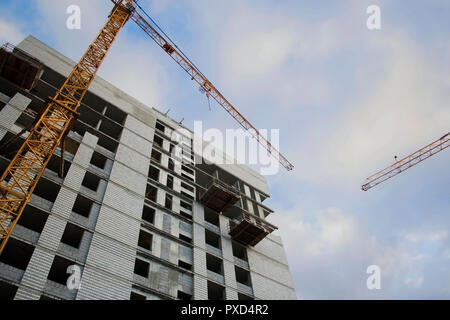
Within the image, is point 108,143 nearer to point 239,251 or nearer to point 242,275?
point 239,251

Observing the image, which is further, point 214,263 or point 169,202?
point 169,202

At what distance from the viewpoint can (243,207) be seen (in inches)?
1874

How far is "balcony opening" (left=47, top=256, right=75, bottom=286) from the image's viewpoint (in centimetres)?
2520

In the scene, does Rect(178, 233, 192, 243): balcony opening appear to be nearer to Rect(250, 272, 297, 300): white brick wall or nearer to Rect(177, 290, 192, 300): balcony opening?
Rect(177, 290, 192, 300): balcony opening

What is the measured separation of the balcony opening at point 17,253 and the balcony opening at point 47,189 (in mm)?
6147

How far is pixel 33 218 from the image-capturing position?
27.4 m

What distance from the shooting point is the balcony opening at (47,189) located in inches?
1146

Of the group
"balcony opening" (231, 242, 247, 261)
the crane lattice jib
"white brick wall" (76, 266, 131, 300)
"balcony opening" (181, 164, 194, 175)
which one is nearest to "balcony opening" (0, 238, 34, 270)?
the crane lattice jib

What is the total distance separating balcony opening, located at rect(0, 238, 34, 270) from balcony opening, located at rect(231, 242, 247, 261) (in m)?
21.5

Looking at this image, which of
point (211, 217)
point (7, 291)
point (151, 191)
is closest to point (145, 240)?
point (151, 191)

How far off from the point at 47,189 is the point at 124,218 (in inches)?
271

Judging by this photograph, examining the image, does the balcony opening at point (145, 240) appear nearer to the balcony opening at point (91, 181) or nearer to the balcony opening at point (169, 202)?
the balcony opening at point (169, 202)
